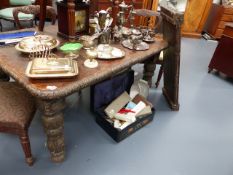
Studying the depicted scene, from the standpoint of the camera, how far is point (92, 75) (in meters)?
1.11

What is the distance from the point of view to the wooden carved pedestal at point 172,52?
1.57 m

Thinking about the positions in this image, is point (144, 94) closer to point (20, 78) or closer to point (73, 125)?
point (73, 125)

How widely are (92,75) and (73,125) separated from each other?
2.49 ft

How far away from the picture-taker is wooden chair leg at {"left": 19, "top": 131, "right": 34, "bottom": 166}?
3.86 feet

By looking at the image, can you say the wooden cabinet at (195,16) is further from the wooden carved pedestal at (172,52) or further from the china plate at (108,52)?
the china plate at (108,52)

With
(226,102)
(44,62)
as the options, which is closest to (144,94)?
(226,102)

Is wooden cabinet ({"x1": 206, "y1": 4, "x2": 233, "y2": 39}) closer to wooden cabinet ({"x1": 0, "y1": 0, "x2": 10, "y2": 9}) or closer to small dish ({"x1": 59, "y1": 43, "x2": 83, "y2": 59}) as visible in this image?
small dish ({"x1": 59, "y1": 43, "x2": 83, "y2": 59})

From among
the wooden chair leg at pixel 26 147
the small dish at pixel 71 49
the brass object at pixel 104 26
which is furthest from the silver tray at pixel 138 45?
the wooden chair leg at pixel 26 147

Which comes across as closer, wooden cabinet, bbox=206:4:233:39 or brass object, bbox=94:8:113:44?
brass object, bbox=94:8:113:44

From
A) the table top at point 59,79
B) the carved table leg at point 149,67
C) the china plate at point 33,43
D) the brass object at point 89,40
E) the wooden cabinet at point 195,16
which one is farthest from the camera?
the wooden cabinet at point 195,16

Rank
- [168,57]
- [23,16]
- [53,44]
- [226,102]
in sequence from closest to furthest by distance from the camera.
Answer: [53,44], [168,57], [226,102], [23,16]

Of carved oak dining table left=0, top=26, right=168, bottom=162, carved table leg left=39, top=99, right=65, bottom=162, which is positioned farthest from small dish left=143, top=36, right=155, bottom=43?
carved table leg left=39, top=99, right=65, bottom=162

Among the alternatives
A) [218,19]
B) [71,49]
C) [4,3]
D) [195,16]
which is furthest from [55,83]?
[218,19]

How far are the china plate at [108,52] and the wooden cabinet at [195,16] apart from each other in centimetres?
342
